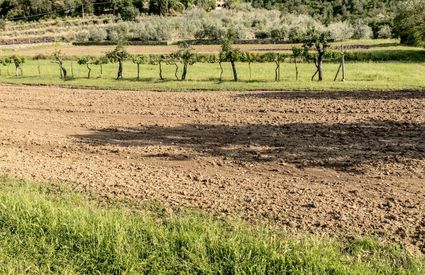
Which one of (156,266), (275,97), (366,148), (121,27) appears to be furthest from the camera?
(121,27)

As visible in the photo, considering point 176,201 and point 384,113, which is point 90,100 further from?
point 176,201

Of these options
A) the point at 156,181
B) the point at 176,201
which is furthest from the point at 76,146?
the point at 176,201

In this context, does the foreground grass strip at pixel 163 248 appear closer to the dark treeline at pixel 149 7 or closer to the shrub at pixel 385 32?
the shrub at pixel 385 32

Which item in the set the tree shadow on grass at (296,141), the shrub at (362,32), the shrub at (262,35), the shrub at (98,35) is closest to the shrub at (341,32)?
the shrub at (362,32)

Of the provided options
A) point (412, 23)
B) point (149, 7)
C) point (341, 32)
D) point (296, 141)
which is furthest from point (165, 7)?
point (296, 141)

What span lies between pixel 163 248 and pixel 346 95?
73.7 ft

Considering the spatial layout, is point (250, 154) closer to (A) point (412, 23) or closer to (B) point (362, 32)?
(A) point (412, 23)

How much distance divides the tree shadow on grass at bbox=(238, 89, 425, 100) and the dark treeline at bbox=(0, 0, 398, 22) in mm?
108488

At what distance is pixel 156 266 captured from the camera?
784 centimetres

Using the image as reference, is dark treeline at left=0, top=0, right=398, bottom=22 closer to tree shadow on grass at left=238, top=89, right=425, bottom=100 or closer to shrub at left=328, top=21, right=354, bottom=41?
shrub at left=328, top=21, right=354, bottom=41

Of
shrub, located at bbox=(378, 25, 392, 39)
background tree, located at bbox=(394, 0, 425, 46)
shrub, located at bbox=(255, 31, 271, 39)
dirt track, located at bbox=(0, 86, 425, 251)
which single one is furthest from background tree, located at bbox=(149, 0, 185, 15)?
dirt track, located at bbox=(0, 86, 425, 251)

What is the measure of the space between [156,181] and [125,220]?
12.0ft

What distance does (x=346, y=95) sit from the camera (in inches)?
1117

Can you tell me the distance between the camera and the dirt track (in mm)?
10672
